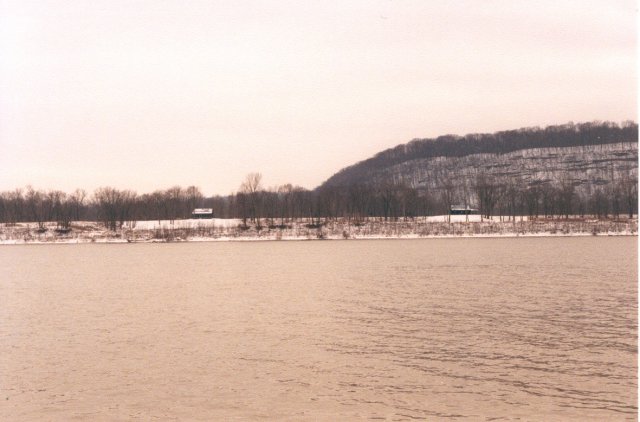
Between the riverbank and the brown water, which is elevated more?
the riverbank

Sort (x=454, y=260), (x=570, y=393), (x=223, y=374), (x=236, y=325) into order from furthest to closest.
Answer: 1. (x=454, y=260)
2. (x=236, y=325)
3. (x=223, y=374)
4. (x=570, y=393)

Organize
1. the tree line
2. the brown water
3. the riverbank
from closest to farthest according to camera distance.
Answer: the brown water
the riverbank
the tree line

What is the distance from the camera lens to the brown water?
16.0 metres

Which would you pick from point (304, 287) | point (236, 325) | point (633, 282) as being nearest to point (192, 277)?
point (304, 287)

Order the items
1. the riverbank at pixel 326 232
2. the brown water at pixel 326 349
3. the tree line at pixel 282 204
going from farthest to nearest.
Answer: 1. the tree line at pixel 282 204
2. the riverbank at pixel 326 232
3. the brown water at pixel 326 349

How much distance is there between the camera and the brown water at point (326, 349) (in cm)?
1602

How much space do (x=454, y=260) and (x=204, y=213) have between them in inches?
4665

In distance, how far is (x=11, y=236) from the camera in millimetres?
119625

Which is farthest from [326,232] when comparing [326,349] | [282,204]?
[326,349]

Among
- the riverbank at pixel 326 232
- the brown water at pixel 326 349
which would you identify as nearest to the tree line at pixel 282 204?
the riverbank at pixel 326 232

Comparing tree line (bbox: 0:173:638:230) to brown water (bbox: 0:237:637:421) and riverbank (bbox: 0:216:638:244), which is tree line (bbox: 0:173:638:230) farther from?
brown water (bbox: 0:237:637:421)

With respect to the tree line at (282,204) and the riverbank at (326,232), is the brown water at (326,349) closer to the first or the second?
the riverbank at (326,232)

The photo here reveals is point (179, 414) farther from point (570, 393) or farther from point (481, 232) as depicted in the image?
point (481, 232)

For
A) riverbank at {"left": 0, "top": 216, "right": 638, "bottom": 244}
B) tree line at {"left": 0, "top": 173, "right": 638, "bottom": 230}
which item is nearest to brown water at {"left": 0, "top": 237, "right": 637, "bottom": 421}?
riverbank at {"left": 0, "top": 216, "right": 638, "bottom": 244}
